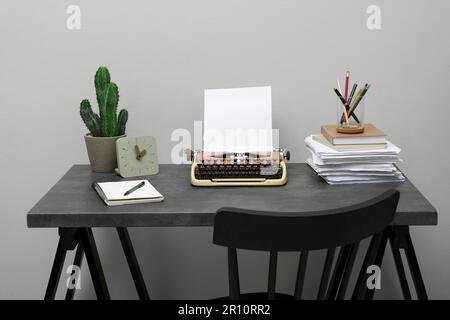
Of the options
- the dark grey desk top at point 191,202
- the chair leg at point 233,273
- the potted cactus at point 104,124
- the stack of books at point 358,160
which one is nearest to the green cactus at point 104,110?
the potted cactus at point 104,124

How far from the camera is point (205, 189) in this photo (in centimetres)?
178

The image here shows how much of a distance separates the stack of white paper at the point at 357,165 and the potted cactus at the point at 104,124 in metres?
0.62

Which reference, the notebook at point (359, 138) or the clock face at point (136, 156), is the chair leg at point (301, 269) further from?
the clock face at point (136, 156)

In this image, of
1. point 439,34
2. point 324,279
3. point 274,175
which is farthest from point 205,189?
point 439,34

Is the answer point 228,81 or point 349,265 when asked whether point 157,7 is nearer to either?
point 228,81

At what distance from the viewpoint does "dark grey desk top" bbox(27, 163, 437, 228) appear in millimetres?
1557

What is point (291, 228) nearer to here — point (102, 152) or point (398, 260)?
point (398, 260)

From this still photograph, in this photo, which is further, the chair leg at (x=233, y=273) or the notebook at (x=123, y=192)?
the notebook at (x=123, y=192)

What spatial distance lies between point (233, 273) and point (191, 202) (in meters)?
0.35

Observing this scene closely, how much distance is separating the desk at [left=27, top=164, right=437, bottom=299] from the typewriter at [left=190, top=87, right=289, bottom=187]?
0.14 ft

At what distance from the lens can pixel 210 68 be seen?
2.11 meters

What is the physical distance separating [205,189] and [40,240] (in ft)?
2.79

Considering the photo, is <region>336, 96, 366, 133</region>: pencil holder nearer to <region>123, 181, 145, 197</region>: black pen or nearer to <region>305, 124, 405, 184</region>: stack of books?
<region>305, 124, 405, 184</region>: stack of books

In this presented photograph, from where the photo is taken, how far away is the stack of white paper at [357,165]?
5.85ft
